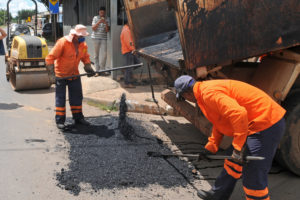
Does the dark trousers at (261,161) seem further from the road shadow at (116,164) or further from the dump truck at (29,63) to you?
the dump truck at (29,63)

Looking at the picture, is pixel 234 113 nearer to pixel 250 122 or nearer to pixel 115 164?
pixel 250 122

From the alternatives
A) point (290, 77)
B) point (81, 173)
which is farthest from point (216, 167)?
point (81, 173)

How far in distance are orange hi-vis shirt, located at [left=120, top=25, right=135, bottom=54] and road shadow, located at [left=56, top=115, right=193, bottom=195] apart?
3107mm

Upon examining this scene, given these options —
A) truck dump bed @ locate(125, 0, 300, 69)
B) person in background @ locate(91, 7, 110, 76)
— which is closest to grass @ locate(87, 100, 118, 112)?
person in background @ locate(91, 7, 110, 76)

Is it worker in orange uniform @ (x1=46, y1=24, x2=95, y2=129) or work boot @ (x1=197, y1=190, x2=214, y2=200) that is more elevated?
worker in orange uniform @ (x1=46, y1=24, x2=95, y2=129)

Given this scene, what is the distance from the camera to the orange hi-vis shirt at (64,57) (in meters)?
4.74

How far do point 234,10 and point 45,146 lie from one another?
3024 mm

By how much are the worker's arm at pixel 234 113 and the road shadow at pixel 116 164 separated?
1192 mm

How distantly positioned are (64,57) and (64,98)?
2.17ft

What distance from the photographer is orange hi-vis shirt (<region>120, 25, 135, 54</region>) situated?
24.1ft

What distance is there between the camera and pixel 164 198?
3.15 m

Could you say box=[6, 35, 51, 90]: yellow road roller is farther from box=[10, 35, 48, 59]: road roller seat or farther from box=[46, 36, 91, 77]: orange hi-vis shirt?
box=[46, 36, 91, 77]: orange hi-vis shirt

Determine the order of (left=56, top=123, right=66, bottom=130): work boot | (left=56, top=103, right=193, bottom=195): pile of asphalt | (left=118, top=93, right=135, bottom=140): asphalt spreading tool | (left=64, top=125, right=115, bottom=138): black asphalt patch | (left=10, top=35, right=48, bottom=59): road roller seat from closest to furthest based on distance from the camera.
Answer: (left=56, top=103, right=193, bottom=195): pile of asphalt, (left=118, top=93, right=135, bottom=140): asphalt spreading tool, (left=64, top=125, right=115, bottom=138): black asphalt patch, (left=56, top=123, right=66, bottom=130): work boot, (left=10, top=35, right=48, bottom=59): road roller seat

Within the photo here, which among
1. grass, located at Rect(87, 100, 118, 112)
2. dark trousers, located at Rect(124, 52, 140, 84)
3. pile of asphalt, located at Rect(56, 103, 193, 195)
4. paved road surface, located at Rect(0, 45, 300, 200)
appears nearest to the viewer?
paved road surface, located at Rect(0, 45, 300, 200)
